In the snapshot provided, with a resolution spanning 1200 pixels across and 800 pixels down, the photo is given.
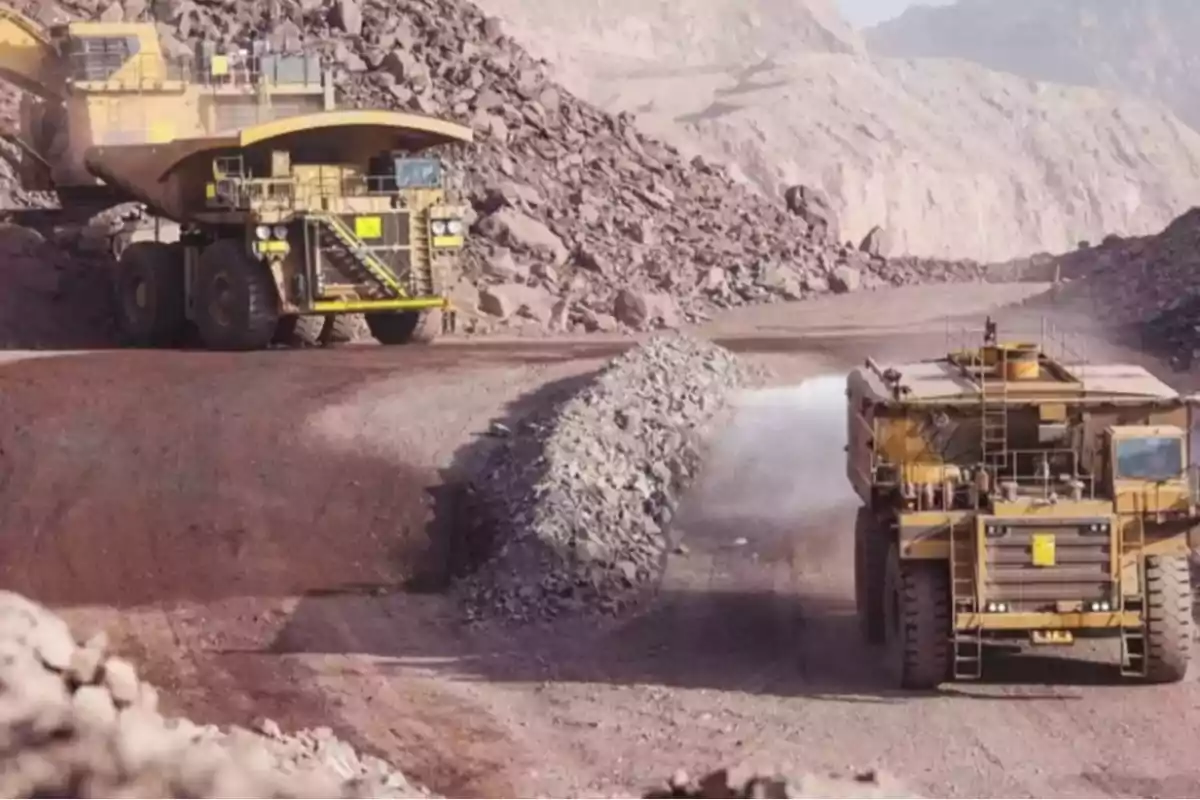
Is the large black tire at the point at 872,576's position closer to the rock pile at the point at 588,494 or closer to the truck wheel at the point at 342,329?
the rock pile at the point at 588,494

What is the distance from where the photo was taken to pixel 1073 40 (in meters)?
152

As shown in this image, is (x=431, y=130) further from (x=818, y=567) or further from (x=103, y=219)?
(x=818, y=567)

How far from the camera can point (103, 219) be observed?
30969 mm

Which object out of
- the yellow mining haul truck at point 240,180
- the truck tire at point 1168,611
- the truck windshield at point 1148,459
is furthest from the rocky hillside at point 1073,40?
the truck tire at point 1168,611

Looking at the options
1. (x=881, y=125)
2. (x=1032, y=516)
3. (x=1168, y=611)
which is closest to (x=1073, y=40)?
(x=881, y=125)

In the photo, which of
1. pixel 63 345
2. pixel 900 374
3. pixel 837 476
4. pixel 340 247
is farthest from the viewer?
pixel 63 345

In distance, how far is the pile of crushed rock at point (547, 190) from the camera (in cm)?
3550

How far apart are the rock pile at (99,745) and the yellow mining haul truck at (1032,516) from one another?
15.8ft

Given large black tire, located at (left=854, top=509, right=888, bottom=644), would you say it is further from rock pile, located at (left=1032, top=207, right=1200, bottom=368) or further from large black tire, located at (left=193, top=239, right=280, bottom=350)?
rock pile, located at (left=1032, top=207, right=1200, bottom=368)

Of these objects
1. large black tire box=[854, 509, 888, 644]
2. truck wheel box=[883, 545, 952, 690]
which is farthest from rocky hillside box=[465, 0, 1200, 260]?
truck wheel box=[883, 545, 952, 690]

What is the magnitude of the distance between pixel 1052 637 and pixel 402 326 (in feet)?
54.0

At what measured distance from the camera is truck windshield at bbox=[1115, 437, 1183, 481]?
13.5 meters

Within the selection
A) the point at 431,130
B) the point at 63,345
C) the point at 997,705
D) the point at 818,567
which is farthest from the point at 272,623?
the point at 63,345

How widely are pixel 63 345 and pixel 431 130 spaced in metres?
6.12
